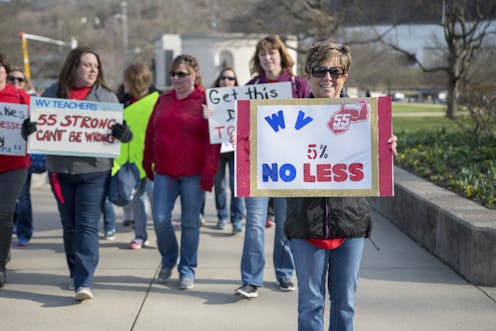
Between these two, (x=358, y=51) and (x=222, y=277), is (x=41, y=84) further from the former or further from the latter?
(x=222, y=277)

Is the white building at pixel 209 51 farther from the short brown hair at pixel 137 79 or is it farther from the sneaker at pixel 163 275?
the sneaker at pixel 163 275

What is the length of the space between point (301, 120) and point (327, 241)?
2.23 ft

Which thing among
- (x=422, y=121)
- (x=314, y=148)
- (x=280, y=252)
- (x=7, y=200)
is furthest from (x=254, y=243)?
(x=422, y=121)

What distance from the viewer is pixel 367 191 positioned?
3631 mm

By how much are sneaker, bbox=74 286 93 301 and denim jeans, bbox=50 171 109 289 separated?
1.5 inches

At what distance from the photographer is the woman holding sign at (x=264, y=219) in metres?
5.36

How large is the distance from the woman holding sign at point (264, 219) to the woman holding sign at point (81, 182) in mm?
1188

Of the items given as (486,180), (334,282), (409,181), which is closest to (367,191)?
(334,282)

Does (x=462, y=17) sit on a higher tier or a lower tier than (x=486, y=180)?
higher

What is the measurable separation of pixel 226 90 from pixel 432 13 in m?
17.8

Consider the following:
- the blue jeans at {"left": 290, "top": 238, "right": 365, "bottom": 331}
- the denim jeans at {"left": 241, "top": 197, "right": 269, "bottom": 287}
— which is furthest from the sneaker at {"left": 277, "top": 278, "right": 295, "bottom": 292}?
the blue jeans at {"left": 290, "top": 238, "right": 365, "bottom": 331}

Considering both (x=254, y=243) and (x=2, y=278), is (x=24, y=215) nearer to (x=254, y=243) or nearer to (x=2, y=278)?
(x=2, y=278)

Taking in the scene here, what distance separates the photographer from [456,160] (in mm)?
9445

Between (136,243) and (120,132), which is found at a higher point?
(120,132)
